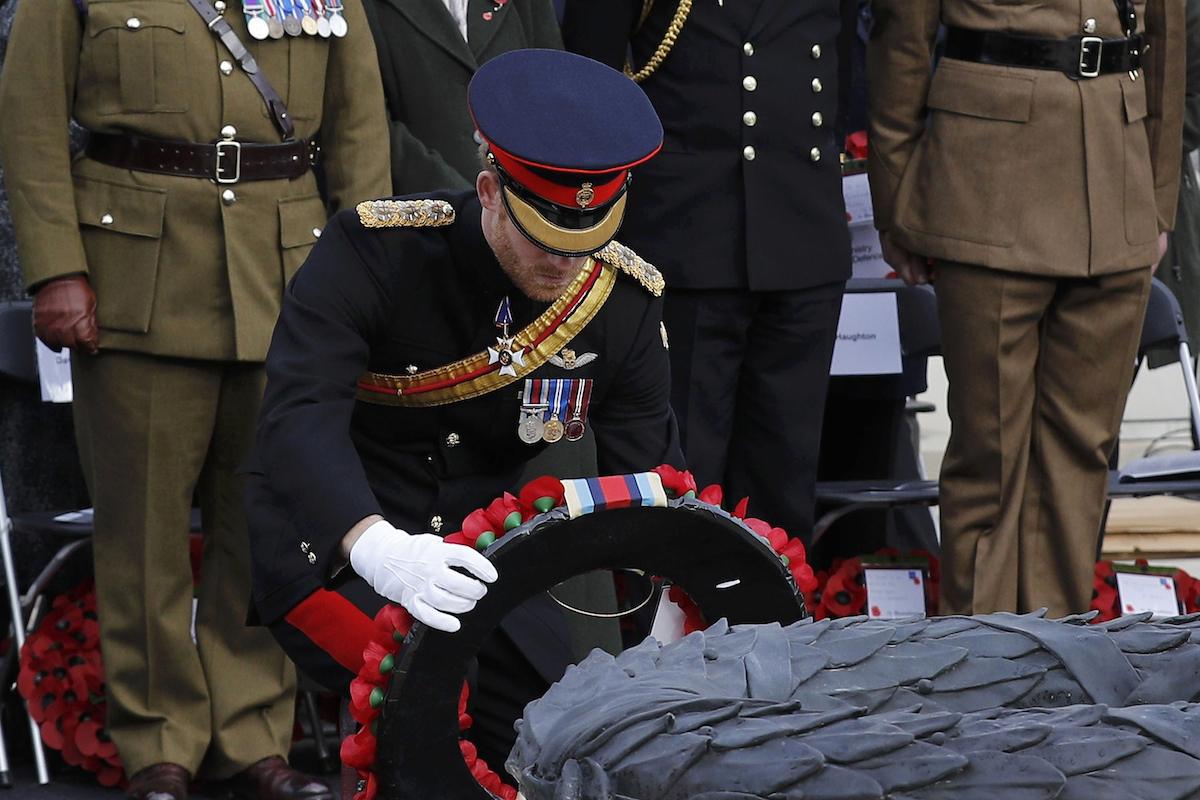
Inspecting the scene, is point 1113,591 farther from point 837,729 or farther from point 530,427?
point 837,729

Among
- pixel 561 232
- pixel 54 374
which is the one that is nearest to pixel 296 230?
pixel 54 374

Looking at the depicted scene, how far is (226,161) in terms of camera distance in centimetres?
338

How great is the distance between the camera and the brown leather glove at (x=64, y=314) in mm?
3281

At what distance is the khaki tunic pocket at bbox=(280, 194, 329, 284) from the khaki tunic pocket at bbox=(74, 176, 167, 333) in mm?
248

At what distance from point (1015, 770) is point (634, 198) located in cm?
272

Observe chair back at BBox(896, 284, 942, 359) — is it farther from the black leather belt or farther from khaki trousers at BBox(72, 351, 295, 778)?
khaki trousers at BBox(72, 351, 295, 778)

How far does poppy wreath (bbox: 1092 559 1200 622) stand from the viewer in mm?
3984

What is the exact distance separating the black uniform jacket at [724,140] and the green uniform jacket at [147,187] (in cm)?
74

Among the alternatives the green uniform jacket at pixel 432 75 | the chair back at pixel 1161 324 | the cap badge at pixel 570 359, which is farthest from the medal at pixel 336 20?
the chair back at pixel 1161 324

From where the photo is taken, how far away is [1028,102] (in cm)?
352

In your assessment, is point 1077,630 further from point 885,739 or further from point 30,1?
point 30,1

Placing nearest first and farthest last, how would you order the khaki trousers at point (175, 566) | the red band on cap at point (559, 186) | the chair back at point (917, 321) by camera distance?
the red band on cap at point (559, 186) < the khaki trousers at point (175, 566) < the chair back at point (917, 321)

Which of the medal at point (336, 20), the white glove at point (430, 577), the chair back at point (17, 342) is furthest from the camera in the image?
the chair back at point (17, 342)

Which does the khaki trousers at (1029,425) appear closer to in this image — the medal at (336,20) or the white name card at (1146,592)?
the white name card at (1146,592)
